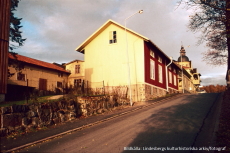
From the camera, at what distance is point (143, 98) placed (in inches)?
877

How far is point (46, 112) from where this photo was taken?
1185cm

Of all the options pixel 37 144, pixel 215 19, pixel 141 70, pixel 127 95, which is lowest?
pixel 37 144

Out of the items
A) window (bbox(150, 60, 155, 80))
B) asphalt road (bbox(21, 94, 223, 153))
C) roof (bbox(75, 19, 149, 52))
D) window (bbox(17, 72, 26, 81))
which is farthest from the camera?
window (bbox(17, 72, 26, 81))

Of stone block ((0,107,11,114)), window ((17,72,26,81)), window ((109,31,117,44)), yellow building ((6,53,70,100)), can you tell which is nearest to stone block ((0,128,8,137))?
stone block ((0,107,11,114))

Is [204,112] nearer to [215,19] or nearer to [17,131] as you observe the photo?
[215,19]

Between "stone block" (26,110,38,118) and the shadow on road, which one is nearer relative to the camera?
the shadow on road

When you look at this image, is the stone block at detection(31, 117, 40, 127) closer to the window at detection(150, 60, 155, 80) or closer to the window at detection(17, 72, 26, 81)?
the window at detection(150, 60, 155, 80)

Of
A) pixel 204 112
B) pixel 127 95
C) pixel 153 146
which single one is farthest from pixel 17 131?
pixel 127 95

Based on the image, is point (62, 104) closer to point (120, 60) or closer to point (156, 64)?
point (120, 60)

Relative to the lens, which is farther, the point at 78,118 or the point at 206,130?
the point at 78,118

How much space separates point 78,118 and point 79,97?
1.70m

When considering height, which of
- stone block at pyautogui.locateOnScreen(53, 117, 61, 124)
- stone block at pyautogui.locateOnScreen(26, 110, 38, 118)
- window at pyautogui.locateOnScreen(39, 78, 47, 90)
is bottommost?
stone block at pyautogui.locateOnScreen(53, 117, 61, 124)

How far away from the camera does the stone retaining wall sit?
32.8ft

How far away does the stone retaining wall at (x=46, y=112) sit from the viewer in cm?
998
